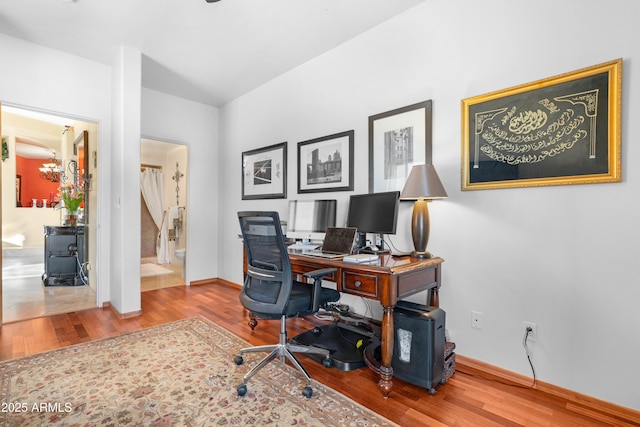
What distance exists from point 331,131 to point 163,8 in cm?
183

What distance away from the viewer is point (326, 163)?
10.7ft

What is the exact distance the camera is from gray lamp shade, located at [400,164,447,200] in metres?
2.09

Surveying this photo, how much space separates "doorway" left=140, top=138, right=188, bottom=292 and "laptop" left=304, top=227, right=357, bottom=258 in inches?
184

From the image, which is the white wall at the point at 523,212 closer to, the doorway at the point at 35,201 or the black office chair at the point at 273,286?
the black office chair at the point at 273,286

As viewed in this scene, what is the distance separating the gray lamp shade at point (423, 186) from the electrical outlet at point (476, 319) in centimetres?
90

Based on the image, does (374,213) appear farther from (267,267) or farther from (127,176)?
(127,176)

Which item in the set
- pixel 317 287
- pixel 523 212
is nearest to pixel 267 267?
pixel 317 287

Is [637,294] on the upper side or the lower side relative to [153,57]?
lower

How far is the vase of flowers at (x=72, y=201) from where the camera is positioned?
188 inches

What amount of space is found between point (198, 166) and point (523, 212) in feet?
14.3

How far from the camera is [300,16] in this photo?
8.75 ft

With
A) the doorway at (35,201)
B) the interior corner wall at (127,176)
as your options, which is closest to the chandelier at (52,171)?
the doorway at (35,201)

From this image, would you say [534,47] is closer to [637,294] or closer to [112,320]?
[637,294]

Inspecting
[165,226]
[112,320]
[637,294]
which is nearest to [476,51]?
[637,294]
